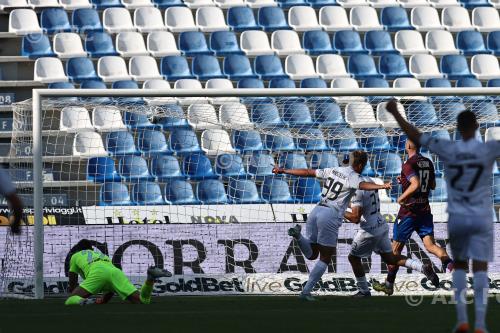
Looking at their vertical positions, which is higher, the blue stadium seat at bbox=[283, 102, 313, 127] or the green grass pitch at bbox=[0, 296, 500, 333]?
the blue stadium seat at bbox=[283, 102, 313, 127]

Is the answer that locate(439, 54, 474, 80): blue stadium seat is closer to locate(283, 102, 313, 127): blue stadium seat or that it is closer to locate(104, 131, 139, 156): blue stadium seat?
locate(283, 102, 313, 127): blue stadium seat

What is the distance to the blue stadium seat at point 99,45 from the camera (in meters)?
22.5

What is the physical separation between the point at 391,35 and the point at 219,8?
12.2 ft

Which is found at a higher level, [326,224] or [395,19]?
[395,19]

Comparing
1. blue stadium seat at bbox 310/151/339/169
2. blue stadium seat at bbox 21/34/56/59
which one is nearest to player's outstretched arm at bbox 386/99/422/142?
blue stadium seat at bbox 310/151/339/169

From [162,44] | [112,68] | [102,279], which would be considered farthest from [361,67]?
[102,279]

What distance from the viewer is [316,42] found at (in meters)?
23.3

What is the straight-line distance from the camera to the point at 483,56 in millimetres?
23172

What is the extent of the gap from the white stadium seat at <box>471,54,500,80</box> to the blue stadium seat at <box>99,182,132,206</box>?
900 centimetres

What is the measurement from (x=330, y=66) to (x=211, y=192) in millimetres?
5943

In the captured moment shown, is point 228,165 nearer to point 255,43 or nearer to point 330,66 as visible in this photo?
point 330,66

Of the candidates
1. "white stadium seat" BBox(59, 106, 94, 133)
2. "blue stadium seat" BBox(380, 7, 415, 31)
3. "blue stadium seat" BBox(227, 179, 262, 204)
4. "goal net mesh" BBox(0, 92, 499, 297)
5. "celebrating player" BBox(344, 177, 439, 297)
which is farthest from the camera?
"blue stadium seat" BBox(380, 7, 415, 31)

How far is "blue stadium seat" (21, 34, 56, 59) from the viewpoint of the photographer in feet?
73.3

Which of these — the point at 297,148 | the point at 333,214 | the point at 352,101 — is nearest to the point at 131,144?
the point at 297,148
